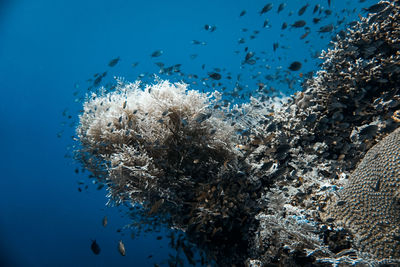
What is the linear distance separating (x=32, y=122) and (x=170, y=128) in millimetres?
45608

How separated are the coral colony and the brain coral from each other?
0.01 m

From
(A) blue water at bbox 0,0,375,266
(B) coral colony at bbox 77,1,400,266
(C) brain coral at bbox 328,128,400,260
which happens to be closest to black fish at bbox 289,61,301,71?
(B) coral colony at bbox 77,1,400,266

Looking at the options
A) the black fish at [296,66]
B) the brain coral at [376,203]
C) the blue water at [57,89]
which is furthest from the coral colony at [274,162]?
the blue water at [57,89]

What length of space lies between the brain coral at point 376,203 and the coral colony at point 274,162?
1 centimetres

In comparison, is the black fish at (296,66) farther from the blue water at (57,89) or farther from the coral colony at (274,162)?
the blue water at (57,89)

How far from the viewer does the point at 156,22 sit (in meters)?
43.1

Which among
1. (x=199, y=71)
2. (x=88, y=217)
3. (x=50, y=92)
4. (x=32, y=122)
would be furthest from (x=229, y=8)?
(x=88, y=217)

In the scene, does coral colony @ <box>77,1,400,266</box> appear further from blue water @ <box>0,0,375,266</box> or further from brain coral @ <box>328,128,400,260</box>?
blue water @ <box>0,0,375,266</box>

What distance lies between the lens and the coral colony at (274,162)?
260cm

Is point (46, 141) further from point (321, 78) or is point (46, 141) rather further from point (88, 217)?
point (321, 78)

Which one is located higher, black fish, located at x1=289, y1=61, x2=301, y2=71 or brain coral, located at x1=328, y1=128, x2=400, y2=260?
black fish, located at x1=289, y1=61, x2=301, y2=71

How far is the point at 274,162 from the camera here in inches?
150

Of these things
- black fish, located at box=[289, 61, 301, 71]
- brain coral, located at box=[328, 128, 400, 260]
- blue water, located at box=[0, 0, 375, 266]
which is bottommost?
brain coral, located at box=[328, 128, 400, 260]

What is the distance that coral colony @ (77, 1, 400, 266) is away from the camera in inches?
102
